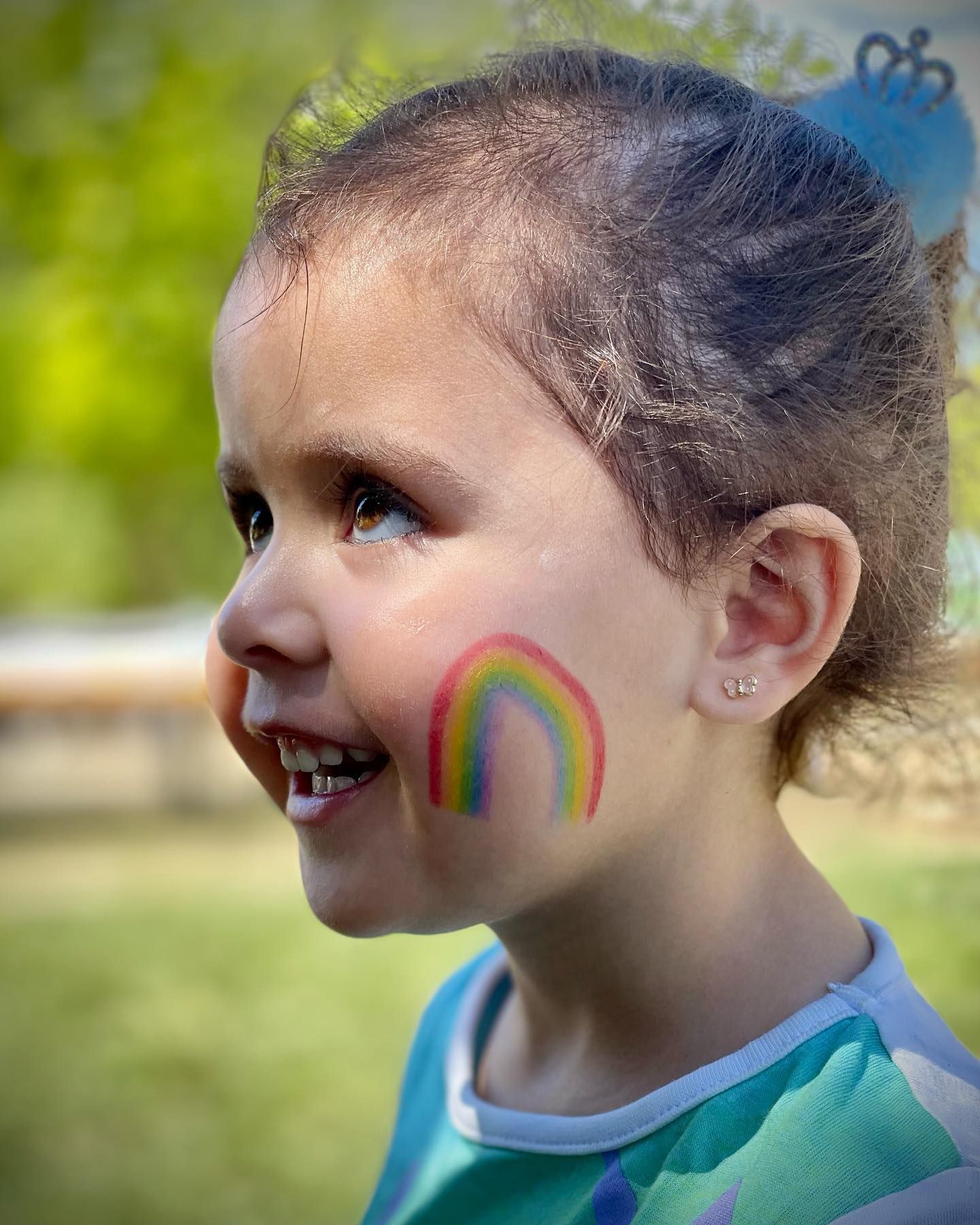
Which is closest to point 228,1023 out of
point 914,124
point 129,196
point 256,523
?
point 256,523

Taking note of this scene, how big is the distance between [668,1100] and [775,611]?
431mm

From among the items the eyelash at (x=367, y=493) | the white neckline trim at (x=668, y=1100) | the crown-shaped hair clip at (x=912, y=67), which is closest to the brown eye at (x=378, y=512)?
the eyelash at (x=367, y=493)

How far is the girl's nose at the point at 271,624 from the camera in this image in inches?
39.2

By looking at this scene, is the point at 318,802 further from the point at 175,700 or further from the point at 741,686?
the point at 175,700

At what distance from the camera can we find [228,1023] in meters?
3.22

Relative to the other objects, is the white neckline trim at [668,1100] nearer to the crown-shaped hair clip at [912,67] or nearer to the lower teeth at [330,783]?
the lower teeth at [330,783]

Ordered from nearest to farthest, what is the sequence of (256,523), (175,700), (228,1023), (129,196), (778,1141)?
1. (778,1141)
2. (256,523)
3. (228,1023)
4. (175,700)
5. (129,196)

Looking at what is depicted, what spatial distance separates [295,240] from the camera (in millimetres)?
1081

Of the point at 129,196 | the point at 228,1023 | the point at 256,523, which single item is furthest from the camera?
the point at 129,196

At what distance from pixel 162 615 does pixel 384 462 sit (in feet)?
28.6

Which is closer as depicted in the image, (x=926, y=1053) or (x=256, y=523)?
(x=926, y=1053)

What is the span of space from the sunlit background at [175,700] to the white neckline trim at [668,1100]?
17.0 inches

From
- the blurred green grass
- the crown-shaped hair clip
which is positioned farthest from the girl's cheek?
the blurred green grass

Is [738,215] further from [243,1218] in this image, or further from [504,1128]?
[243,1218]
